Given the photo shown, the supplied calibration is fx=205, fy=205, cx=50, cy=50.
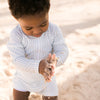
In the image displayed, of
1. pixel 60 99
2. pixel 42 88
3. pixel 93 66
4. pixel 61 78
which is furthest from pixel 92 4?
pixel 42 88

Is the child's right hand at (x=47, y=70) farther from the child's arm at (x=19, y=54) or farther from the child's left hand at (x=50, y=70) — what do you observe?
the child's arm at (x=19, y=54)

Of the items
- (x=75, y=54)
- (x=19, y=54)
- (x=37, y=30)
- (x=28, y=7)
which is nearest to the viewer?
(x=28, y=7)

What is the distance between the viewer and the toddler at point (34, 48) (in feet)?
4.33

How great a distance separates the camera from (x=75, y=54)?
2.87 m

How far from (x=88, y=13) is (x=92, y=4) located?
22.8 inches

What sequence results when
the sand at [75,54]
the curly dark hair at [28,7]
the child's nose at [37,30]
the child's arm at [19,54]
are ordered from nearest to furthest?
the curly dark hair at [28,7] → the child's nose at [37,30] → the child's arm at [19,54] → the sand at [75,54]

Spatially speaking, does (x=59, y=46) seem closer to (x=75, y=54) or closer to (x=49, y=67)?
(x=49, y=67)

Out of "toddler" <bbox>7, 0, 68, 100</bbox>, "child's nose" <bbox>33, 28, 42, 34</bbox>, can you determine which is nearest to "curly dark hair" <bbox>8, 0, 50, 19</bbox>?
"toddler" <bbox>7, 0, 68, 100</bbox>

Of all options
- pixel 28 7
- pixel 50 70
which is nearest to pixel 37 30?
pixel 28 7

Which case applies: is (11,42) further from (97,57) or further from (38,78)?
(97,57)

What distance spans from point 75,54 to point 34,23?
5.26ft

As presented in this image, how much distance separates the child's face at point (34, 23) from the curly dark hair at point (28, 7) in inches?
1.4

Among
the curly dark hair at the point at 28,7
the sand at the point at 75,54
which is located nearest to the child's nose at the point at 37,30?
the curly dark hair at the point at 28,7

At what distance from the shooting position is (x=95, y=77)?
241cm
